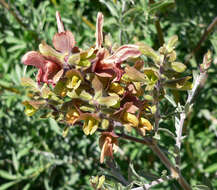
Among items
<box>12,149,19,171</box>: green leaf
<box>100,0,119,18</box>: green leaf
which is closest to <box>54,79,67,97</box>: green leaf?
<box>100,0,119,18</box>: green leaf

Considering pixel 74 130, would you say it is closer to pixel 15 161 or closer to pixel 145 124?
pixel 15 161

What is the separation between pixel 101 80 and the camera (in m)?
0.96

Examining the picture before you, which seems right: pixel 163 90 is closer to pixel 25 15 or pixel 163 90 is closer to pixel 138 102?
pixel 138 102

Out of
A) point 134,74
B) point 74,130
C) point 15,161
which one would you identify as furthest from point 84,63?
point 15,161

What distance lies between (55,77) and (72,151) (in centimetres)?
155

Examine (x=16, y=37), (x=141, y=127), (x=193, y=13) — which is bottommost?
(x=141, y=127)

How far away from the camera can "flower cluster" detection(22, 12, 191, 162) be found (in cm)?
93

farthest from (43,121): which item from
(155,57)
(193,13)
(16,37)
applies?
(155,57)

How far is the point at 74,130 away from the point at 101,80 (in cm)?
143

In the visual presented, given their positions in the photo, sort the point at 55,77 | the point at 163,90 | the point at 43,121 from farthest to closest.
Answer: the point at 43,121
the point at 163,90
the point at 55,77

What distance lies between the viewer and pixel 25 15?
2.20 meters

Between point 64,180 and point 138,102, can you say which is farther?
point 64,180

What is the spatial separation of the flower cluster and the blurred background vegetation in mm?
1112

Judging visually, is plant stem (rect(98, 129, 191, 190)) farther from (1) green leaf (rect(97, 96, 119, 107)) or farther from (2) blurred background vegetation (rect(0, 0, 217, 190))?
(2) blurred background vegetation (rect(0, 0, 217, 190))
